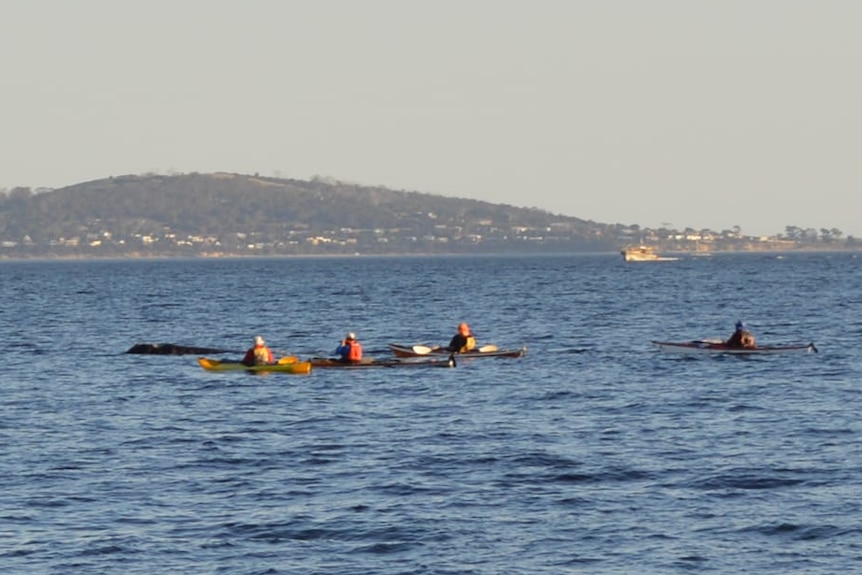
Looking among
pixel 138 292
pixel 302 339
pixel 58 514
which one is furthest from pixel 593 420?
pixel 138 292

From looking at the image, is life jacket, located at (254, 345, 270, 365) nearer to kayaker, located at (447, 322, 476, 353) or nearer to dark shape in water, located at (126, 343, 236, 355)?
kayaker, located at (447, 322, 476, 353)

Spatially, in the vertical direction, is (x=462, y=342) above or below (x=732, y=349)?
above

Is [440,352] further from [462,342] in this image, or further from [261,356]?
[261,356]

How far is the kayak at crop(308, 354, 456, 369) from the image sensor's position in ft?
177

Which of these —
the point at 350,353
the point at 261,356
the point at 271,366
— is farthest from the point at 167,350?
the point at 350,353

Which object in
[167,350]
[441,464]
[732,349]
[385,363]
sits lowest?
[441,464]

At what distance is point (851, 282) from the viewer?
510 ft

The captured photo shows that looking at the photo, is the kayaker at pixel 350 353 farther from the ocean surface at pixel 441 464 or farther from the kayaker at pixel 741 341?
the kayaker at pixel 741 341

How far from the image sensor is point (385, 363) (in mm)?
54812

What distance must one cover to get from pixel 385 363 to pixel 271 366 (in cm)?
388

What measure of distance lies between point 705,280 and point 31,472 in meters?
145

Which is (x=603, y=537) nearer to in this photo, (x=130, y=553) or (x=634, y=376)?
(x=130, y=553)

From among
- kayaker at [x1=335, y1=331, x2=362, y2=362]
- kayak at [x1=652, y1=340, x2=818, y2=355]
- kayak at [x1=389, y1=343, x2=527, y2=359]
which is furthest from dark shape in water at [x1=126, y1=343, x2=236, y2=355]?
kayak at [x1=652, y1=340, x2=818, y2=355]

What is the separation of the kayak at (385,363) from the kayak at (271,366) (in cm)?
69
